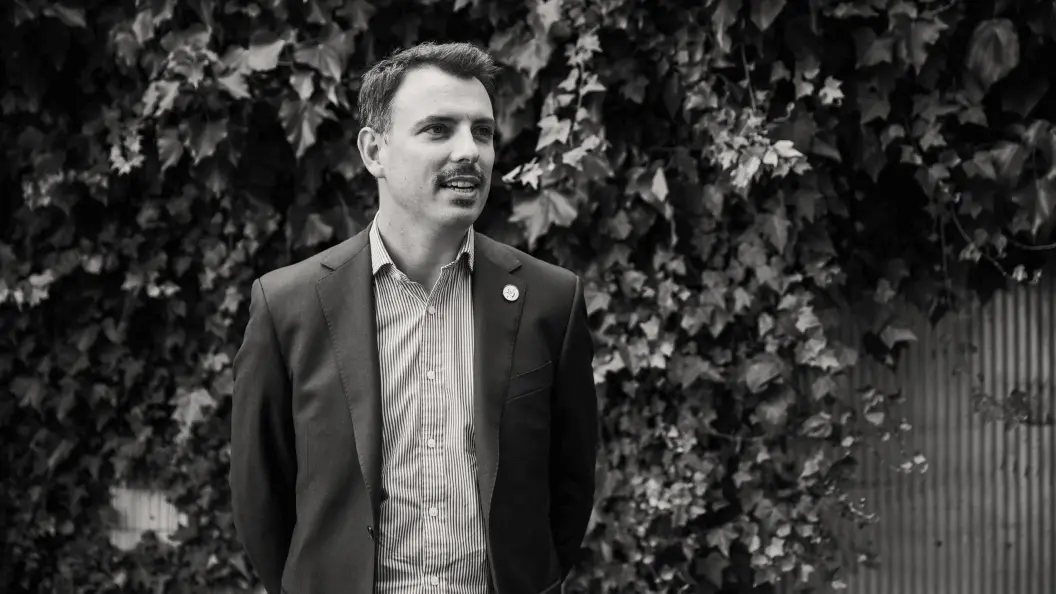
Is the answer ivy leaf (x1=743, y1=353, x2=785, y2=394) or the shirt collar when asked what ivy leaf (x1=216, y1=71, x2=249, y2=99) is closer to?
the shirt collar

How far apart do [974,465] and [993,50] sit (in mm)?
1447

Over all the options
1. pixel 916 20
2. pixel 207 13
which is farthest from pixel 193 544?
pixel 916 20

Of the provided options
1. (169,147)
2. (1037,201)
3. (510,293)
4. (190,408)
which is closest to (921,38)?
(1037,201)

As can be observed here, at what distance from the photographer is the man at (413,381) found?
2.09m

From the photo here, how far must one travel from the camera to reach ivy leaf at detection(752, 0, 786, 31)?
11.4ft

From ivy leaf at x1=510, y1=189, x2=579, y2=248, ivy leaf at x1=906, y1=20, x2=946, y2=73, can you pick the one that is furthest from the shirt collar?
ivy leaf at x1=906, y1=20, x2=946, y2=73

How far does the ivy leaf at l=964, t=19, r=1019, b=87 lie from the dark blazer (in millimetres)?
1859

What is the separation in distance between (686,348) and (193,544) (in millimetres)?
2021

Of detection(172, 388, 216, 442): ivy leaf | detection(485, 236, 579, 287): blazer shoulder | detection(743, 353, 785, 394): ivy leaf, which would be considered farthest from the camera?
detection(172, 388, 216, 442): ivy leaf

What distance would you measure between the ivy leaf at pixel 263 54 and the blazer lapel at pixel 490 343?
1804mm

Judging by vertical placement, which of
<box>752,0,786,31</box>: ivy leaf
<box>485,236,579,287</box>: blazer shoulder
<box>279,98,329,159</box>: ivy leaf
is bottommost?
<box>485,236,579,287</box>: blazer shoulder

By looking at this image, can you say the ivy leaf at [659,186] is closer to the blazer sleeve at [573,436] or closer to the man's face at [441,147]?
the blazer sleeve at [573,436]

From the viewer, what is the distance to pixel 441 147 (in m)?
2.06

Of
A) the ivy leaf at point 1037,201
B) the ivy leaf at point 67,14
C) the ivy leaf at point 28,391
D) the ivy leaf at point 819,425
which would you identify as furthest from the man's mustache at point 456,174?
the ivy leaf at point 28,391
